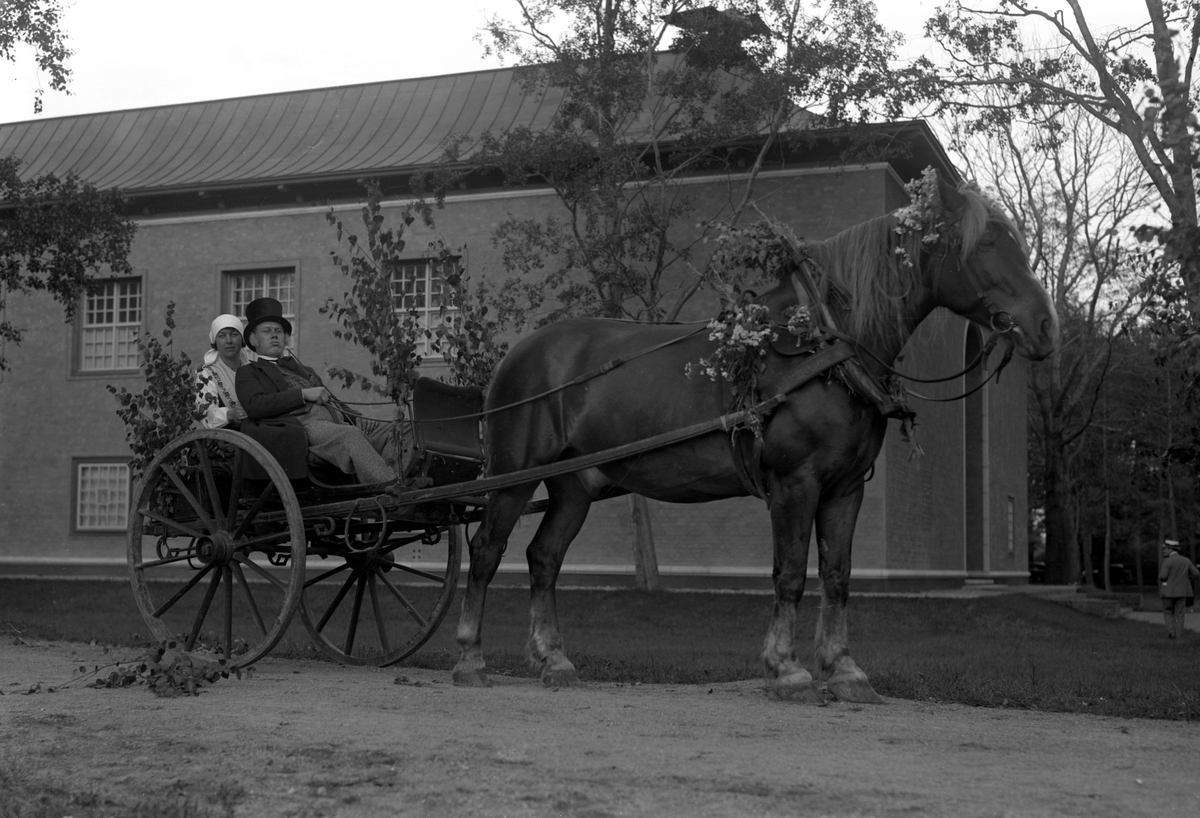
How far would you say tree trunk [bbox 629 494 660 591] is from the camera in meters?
21.9

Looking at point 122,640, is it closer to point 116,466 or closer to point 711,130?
point 711,130

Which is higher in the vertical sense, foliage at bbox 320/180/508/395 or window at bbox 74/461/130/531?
foliage at bbox 320/180/508/395

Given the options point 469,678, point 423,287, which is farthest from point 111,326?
point 469,678

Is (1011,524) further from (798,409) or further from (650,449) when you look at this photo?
(798,409)

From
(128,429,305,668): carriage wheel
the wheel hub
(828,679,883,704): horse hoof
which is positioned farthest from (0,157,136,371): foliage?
(828,679,883,704): horse hoof

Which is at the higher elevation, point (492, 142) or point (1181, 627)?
point (492, 142)

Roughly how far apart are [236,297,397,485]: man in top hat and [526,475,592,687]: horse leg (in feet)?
3.30

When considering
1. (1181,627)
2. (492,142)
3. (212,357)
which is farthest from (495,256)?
(212,357)

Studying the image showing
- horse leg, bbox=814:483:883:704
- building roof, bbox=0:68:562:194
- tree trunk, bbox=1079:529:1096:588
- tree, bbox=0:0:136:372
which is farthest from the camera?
tree trunk, bbox=1079:529:1096:588

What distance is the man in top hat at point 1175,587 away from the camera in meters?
21.9

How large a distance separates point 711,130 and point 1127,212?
16.9 m

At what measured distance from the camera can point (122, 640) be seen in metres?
11.6

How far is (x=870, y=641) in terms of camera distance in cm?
1684

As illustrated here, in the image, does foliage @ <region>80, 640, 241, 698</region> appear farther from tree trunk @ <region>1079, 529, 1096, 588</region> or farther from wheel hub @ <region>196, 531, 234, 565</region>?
tree trunk @ <region>1079, 529, 1096, 588</region>
